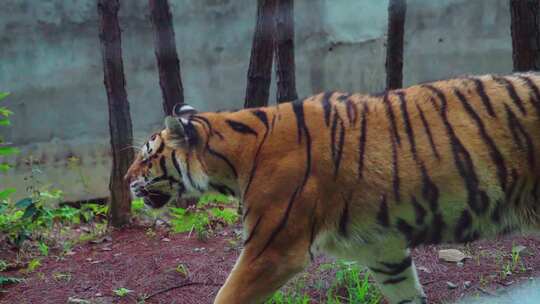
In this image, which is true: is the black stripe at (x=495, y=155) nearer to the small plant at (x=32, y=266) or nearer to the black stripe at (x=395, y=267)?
the black stripe at (x=395, y=267)

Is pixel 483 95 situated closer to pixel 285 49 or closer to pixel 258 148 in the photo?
pixel 258 148

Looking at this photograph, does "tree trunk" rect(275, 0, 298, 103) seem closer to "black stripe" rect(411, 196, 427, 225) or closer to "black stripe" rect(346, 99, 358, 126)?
"black stripe" rect(346, 99, 358, 126)

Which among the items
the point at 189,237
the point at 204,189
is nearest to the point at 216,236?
the point at 189,237

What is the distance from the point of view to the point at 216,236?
17.4ft

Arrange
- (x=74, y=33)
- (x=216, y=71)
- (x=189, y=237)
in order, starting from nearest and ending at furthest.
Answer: (x=189, y=237) < (x=74, y=33) < (x=216, y=71)

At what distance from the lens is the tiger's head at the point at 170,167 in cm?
351

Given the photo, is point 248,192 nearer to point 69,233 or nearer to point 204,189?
point 204,189

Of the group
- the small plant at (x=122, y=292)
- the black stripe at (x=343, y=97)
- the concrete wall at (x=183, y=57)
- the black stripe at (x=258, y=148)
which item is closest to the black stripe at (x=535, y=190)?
the black stripe at (x=343, y=97)

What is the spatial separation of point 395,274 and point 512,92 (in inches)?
44.0

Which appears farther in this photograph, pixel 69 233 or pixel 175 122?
pixel 69 233

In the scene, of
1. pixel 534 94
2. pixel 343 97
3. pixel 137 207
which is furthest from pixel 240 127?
pixel 137 207

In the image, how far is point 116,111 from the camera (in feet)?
18.3

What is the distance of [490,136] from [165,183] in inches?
65.8

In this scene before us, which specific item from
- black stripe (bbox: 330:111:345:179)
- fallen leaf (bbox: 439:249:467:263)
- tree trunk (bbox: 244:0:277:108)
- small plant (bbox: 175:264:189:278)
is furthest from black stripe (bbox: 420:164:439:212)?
tree trunk (bbox: 244:0:277:108)
